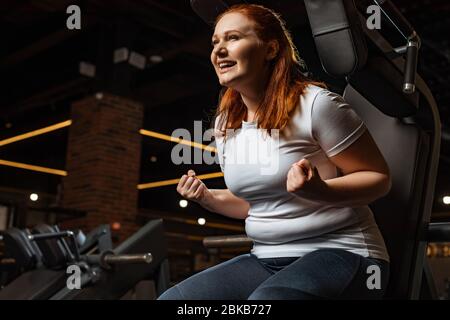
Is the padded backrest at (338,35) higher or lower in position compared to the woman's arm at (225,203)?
higher

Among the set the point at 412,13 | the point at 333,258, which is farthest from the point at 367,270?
the point at 412,13

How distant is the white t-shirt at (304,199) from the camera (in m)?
1.03

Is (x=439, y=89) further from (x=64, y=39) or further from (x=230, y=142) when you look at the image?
(x=230, y=142)

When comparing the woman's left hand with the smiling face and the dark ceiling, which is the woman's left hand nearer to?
the smiling face

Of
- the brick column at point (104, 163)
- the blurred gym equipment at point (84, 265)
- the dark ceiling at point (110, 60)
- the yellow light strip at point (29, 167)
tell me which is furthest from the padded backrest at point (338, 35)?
the yellow light strip at point (29, 167)

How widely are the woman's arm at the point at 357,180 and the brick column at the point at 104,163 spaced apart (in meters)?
5.32

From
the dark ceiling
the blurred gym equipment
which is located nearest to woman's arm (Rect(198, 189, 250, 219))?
the blurred gym equipment

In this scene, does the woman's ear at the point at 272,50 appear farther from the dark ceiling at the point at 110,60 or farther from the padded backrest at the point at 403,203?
the dark ceiling at the point at 110,60

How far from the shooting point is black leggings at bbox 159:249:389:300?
93 centimetres

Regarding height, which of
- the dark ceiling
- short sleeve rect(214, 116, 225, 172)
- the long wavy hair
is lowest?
short sleeve rect(214, 116, 225, 172)

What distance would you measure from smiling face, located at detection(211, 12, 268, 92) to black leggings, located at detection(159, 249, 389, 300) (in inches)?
13.8

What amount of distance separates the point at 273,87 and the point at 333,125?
0.17 meters

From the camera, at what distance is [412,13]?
559 cm
